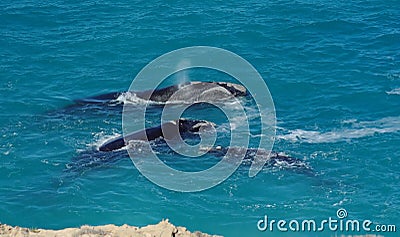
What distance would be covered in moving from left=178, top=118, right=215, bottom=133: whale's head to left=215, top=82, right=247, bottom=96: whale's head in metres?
4.74

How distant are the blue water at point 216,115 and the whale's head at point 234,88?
1.68m

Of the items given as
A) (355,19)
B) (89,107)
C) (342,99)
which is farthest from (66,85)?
(355,19)

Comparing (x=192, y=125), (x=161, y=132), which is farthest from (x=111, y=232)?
(x=192, y=125)

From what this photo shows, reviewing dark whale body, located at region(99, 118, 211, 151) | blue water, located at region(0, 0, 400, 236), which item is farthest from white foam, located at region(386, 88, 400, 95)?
dark whale body, located at region(99, 118, 211, 151)

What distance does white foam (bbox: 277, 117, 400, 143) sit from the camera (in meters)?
41.5

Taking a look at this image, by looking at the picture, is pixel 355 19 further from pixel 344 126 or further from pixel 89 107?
pixel 89 107

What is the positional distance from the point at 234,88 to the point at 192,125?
6.24 m

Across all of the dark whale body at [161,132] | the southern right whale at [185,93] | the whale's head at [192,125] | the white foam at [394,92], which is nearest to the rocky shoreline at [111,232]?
the dark whale body at [161,132]

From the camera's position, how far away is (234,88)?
159ft

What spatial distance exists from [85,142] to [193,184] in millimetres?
7537

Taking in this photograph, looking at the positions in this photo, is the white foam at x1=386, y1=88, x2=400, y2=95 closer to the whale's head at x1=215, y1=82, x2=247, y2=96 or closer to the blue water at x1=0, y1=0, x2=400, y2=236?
the blue water at x1=0, y1=0, x2=400, y2=236

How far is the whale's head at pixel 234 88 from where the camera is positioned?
158ft

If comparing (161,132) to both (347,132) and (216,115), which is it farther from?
(347,132)

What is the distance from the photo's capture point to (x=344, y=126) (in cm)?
4288
